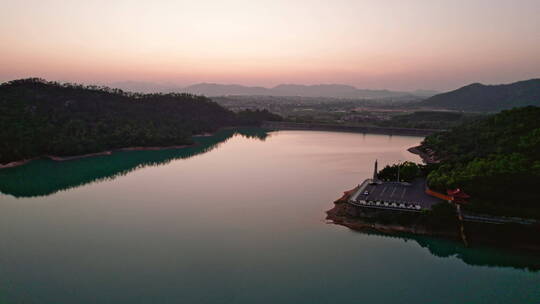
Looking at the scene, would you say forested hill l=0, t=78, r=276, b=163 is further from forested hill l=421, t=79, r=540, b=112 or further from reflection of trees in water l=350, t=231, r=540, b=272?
forested hill l=421, t=79, r=540, b=112

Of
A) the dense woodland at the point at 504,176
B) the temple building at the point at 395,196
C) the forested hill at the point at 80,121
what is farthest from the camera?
the forested hill at the point at 80,121

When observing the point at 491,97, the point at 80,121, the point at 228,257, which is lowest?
the point at 228,257

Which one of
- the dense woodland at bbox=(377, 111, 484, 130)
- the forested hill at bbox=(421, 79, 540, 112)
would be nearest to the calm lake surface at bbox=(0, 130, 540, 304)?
the dense woodland at bbox=(377, 111, 484, 130)

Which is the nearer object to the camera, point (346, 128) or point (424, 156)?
point (424, 156)

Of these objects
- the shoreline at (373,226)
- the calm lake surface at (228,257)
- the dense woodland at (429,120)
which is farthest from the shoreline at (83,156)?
the dense woodland at (429,120)

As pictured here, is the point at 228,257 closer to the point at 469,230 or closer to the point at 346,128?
the point at 469,230

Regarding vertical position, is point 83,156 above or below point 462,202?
below

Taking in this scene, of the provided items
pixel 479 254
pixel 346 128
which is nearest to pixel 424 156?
pixel 479 254

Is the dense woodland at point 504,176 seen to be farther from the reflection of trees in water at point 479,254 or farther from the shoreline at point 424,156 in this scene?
the shoreline at point 424,156
